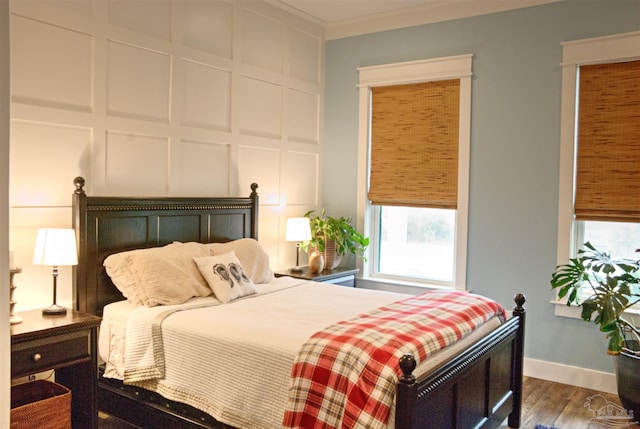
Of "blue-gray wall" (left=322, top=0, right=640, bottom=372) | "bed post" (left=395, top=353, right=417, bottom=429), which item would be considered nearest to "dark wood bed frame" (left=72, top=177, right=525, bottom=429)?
"bed post" (left=395, top=353, right=417, bottom=429)

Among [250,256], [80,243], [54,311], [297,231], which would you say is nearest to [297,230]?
[297,231]

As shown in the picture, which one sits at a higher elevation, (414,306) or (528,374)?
(414,306)

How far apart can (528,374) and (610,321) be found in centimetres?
102

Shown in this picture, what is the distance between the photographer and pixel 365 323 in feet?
8.44

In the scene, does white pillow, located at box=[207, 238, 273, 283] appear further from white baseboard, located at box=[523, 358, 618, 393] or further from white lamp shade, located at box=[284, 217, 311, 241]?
white baseboard, located at box=[523, 358, 618, 393]

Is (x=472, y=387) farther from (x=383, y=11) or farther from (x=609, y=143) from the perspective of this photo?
(x=383, y=11)

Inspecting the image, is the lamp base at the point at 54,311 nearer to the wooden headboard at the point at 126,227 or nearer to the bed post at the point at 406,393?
the wooden headboard at the point at 126,227

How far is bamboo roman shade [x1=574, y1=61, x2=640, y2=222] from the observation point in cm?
389

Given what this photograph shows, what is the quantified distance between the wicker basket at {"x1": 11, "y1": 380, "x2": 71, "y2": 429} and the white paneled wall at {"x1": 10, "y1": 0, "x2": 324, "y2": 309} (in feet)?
1.59

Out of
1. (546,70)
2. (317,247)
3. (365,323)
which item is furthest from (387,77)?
(365,323)

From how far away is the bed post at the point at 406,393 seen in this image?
200cm

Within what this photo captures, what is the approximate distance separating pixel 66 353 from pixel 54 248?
0.55m

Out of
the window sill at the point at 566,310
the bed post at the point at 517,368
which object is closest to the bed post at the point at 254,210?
the bed post at the point at 517,368

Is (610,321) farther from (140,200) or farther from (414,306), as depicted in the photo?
(140,200)
